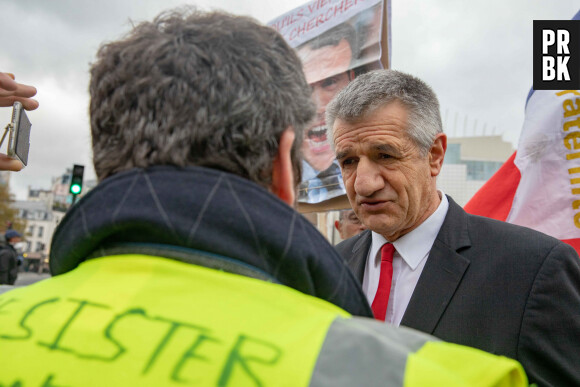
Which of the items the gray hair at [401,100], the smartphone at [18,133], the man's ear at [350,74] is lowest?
the smartphone at [18,133]

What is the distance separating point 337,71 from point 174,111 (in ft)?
10.2

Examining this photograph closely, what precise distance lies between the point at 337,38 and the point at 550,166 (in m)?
1.81

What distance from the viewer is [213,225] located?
3.09ft

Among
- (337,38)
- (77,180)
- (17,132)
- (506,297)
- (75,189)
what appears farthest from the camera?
(77,180)

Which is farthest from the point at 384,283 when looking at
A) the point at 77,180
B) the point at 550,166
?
the point at 77,180

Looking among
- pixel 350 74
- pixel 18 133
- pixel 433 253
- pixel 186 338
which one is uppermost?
pixel 350 74

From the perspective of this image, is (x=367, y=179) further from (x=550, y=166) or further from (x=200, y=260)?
(x=200, y=260)

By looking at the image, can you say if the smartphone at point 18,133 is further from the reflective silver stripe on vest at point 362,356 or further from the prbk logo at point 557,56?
the prbk logo at point 557,56

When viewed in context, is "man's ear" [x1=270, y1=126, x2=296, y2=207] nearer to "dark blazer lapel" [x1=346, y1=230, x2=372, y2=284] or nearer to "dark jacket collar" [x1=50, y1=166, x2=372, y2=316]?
"dark jacket collar" [x1=50, y1=166, x2=372, y2=316]

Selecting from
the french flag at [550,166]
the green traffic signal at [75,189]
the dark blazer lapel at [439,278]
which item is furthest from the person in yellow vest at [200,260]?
the green traffic signal at [75,189]

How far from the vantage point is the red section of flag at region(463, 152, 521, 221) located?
141 inches

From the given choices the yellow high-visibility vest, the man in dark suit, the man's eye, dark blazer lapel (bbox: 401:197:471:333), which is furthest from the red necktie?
the yellow high-visibility vest

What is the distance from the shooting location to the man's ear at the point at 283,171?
1148 millimetres

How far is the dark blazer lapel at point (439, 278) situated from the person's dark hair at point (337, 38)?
6.46 ft
